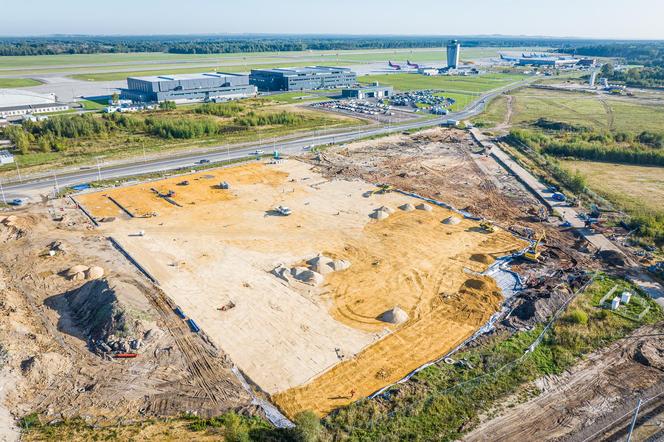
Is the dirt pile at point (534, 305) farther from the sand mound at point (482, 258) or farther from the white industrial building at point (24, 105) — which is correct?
the white industrial building at point (24, 105)

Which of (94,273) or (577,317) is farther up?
(94,273)

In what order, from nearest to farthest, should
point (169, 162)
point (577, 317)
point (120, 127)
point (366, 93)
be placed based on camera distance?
point (577, 317), point (169, 162), point (120, 127), point (366, 93)

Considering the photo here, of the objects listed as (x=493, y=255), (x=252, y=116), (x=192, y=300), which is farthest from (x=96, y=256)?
(x=252, y=116)

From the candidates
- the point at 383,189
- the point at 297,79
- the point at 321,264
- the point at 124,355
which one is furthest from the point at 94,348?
the point at 297,79

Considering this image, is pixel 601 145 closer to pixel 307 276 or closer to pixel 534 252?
pixel 534 252

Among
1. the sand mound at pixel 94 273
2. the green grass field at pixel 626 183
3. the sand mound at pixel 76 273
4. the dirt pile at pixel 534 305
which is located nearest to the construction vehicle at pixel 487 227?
the dirt pile at pixel 534 305

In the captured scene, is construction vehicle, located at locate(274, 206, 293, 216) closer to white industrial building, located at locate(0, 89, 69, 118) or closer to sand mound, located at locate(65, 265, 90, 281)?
sand mound, located at locate(65, 265, 90, 281)
